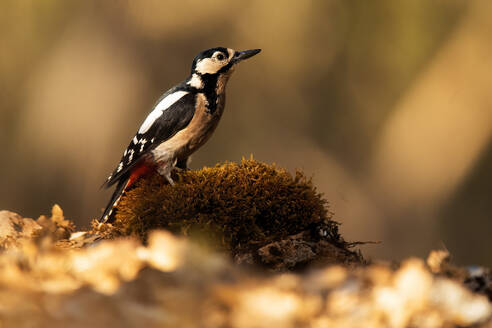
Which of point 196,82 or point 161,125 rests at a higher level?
point 196,82

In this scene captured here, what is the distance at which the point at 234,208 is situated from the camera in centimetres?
171

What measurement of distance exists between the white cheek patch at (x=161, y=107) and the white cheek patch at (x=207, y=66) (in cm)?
11

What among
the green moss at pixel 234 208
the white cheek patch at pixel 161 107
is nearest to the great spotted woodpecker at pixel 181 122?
the white cheek patch at pixel 161 107

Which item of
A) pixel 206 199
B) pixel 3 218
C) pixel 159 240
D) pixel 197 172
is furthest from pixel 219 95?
pixel 159 240

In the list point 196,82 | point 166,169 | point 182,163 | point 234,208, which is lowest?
point 234,208

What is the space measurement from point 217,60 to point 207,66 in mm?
48

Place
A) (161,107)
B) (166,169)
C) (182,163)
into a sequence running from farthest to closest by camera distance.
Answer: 1. (182,163)
2. (161,107)
3. (166,169)

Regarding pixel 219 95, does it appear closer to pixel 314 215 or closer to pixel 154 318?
pixel 314 215

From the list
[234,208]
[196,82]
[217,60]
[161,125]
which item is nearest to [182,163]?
[161,125]

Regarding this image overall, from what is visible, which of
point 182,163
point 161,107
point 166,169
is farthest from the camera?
point 182,163

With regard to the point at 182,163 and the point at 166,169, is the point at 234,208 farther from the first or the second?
the point at 182,163

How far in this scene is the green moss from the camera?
168cm

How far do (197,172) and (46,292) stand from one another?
3.67 feet

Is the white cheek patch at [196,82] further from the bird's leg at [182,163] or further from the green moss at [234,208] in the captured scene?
the green moss at [234,208]
